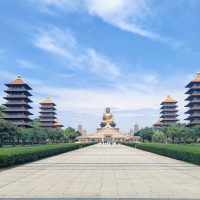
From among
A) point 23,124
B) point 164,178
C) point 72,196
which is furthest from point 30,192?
point 23,124

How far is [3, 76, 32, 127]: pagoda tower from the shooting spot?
108938 millimetres

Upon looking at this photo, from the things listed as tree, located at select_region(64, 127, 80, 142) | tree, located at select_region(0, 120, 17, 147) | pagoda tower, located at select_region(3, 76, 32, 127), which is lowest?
tree, located at select_region(0, 120, 17, 147)

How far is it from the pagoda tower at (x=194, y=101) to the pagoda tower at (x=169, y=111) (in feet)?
70.2

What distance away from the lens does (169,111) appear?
14362 cm

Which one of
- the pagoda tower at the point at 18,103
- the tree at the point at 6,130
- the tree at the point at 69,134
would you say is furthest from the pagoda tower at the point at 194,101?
the tree at the point at 6,130

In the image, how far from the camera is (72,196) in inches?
506

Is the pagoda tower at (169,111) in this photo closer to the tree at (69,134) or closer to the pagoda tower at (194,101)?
the pagoda tower at (194,101)

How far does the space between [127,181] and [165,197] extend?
445 centimetres

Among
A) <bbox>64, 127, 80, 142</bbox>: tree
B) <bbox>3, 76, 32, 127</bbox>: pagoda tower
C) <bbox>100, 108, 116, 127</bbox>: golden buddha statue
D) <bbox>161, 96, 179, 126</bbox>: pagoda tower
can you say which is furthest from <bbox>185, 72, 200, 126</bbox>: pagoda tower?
<bbox>100, 108, 116, 127</bbox>: golden buddha statue

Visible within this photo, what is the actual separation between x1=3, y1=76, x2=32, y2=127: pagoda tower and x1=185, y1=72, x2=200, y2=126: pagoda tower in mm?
50523

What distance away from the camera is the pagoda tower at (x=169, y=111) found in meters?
143

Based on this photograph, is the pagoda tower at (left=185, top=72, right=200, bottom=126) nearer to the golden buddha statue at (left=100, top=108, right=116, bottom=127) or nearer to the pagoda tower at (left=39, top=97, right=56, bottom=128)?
the pagoda tower at (left=39, top=97, right=56, bottom=128)

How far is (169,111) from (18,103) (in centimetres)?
6102

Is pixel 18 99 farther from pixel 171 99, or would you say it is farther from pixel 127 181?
pixel 127 181
